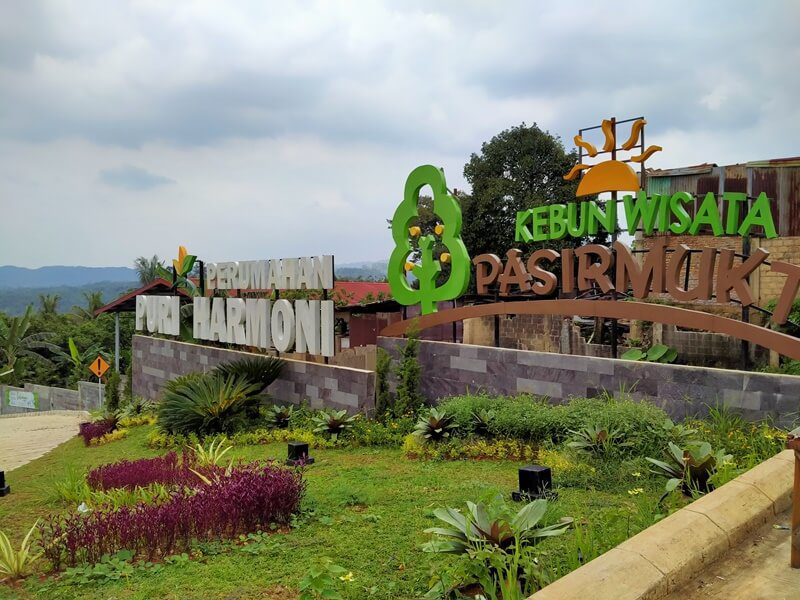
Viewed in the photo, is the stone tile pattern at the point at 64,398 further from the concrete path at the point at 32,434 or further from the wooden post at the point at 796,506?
the wooden post at the point at 796,506

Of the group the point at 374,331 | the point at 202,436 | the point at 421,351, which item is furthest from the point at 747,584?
the point at 374,331

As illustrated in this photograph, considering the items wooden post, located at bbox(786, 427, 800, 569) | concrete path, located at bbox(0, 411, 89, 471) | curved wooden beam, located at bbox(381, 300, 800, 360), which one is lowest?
concrete path, located at bbox(0, 411, 89, 471)

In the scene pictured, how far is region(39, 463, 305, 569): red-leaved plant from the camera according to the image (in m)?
5.65

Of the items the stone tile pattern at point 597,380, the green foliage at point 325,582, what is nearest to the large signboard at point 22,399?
the stone tile pattern at point 597,380

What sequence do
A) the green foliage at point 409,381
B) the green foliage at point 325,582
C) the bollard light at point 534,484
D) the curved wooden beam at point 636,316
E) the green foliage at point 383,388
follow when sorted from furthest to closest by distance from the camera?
1. the green foliage at point 383,388
2. the green foliage at point 409,381
3. the curved wooden beam at point 636,316
4. the bollard light at point 534,484
5. the green foliage at point 325,582

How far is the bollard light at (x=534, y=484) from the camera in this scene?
20.6 feet

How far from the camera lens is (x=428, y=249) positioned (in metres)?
13.7

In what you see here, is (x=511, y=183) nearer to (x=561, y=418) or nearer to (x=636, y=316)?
(x=636, y=316)

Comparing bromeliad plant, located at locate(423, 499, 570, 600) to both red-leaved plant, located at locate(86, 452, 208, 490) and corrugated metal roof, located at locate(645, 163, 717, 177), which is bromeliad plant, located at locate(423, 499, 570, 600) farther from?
corrugated metal roof, located at locate(645, 163, 717, 177)

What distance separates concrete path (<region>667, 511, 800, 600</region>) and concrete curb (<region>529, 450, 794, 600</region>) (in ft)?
0.17

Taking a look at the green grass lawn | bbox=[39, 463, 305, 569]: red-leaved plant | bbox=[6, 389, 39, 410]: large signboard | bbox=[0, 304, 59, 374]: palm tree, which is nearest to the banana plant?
the green grass lawn

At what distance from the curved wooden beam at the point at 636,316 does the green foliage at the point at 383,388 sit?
90 cm

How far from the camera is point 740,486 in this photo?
4.54 meters

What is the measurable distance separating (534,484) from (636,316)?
513 cm
